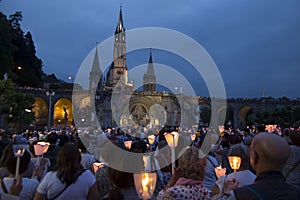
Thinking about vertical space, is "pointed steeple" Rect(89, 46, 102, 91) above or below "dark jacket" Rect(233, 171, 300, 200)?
above

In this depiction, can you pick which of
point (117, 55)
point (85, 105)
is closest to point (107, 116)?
point (85, 105)

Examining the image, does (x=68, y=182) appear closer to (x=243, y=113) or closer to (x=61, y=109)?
(x=61, y=109)

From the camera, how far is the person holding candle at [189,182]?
8.82 feet

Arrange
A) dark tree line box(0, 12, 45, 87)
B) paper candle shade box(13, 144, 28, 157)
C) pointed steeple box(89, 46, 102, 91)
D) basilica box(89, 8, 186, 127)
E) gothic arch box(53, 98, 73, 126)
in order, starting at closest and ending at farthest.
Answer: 1. paper candle shade box(13, 144, 28, 157)
2. dark tree line box(0, 12, 45, 87)
3. basilica box(89, 8, 186, 127)
4. gothic arch box(53, 98, 73, 126)
5. pointed steeple box(89, 46, 102, 91)

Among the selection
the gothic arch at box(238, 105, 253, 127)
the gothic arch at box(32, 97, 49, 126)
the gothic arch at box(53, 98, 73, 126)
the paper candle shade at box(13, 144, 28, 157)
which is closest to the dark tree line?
the gothic arch at box(32, 97, 49, 126)

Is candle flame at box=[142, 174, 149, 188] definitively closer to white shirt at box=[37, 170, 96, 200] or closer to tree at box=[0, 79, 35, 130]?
white shirt at box=[37, 170, 96, 200]

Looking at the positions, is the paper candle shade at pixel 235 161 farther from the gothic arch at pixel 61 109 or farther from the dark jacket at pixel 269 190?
the gothic arch at pixel 61 109

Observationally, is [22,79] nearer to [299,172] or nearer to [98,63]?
[98,63]

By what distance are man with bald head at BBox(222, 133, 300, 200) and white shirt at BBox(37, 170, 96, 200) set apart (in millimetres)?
1735

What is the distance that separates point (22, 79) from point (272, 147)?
53.9 metres

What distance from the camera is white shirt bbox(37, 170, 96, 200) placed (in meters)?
2.90

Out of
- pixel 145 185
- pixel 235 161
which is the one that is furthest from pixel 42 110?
pixel 145 185

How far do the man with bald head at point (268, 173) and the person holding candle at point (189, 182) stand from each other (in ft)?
2.66

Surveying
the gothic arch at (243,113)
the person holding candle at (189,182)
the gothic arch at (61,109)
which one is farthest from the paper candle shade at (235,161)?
the gothic arch at (243,113)
